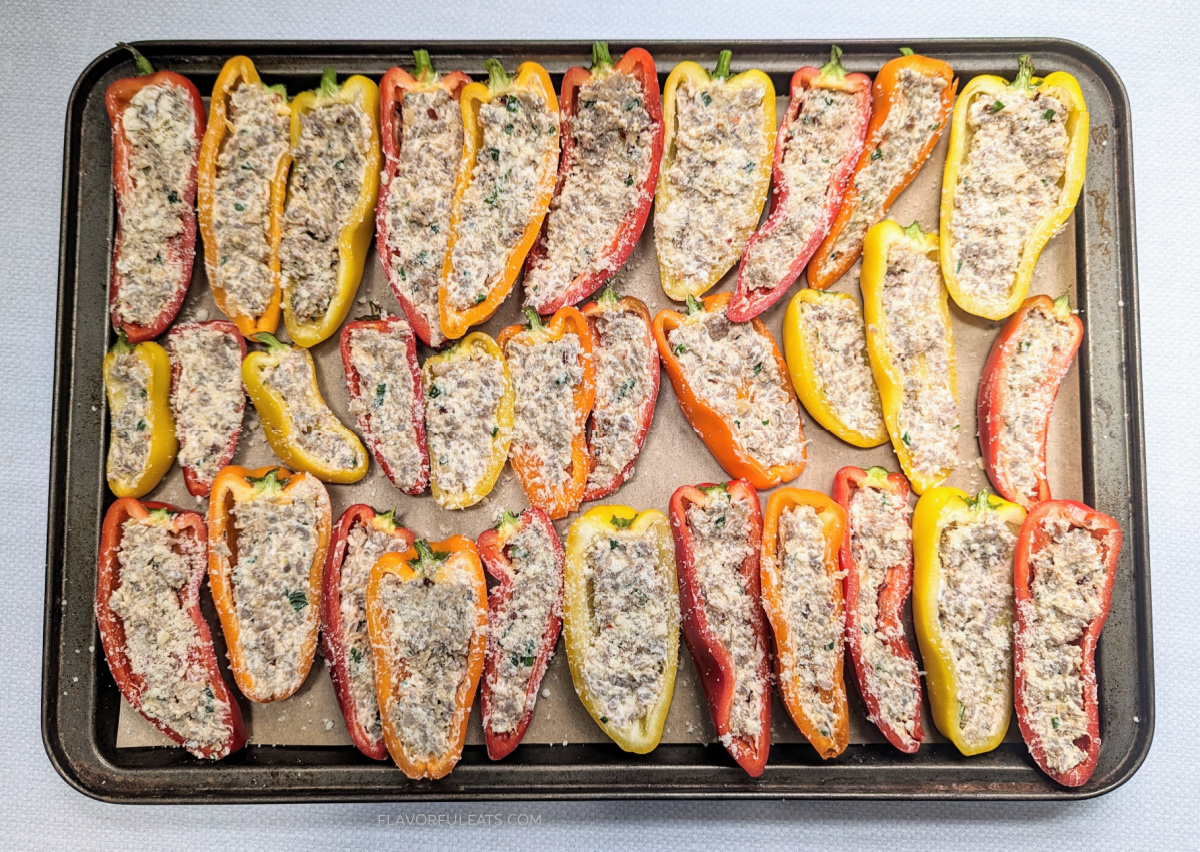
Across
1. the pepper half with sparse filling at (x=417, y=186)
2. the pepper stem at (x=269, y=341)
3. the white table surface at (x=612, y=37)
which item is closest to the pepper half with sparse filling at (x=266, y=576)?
the pepper stem at (x=269, y=341)

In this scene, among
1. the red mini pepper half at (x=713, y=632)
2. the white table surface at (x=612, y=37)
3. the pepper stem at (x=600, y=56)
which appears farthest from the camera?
the white table surface at (x=612, y=37)

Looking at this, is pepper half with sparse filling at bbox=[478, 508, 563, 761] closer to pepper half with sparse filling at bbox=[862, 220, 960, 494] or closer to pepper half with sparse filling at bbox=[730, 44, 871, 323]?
pepper half with sparse filling at bbox=[730, 44, 871, 323]

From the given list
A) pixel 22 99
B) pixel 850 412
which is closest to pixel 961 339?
pixel 850 412

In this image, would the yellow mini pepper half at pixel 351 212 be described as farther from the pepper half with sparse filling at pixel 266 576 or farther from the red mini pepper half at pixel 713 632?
the red mini pepper half at pixel 713 632

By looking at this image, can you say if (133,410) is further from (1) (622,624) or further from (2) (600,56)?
(2) (600,56)

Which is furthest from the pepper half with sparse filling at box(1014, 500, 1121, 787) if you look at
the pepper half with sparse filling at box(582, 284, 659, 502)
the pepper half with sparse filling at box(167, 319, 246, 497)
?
the pepper half with sparse filling at box(167, 319, 246, 497)

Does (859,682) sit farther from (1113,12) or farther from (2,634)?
(2,634)

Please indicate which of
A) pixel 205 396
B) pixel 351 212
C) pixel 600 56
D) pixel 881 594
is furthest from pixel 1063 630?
pixel 205 396
